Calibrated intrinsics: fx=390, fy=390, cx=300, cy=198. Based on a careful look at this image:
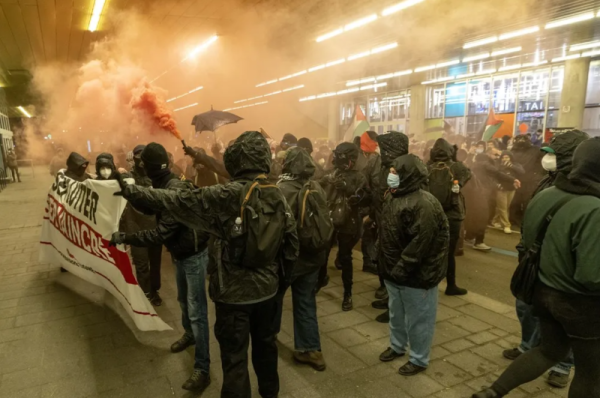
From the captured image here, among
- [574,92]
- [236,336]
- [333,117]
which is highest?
[574,92]

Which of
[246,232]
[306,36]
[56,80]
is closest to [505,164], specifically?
[306,36]

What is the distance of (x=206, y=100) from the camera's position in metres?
17.7

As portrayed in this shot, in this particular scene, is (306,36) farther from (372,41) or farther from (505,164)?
(505,164)

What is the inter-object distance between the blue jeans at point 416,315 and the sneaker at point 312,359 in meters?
0.68

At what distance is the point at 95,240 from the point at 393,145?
10.1 ft

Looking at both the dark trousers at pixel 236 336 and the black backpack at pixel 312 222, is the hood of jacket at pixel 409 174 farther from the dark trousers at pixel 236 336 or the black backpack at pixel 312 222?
the dark trousers at pixel 236 336

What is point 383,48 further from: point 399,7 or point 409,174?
point 409,174

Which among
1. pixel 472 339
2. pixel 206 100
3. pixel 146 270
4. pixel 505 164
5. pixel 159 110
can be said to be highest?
pixel 206 100

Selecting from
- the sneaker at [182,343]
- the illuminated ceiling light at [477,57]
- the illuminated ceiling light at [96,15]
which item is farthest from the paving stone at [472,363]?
the illuminated ceiling light at [477,57]

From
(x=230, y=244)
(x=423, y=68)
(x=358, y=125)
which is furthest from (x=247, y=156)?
(x=423, y=68)

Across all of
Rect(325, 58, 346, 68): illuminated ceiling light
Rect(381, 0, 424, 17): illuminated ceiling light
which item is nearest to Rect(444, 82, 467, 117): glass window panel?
Rect(325, 58, 346, 68): illuminated ceiling light

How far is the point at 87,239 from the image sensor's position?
13.2 ft

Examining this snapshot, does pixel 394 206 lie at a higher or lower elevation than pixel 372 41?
lower

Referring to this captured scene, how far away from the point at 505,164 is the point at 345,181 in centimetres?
448
